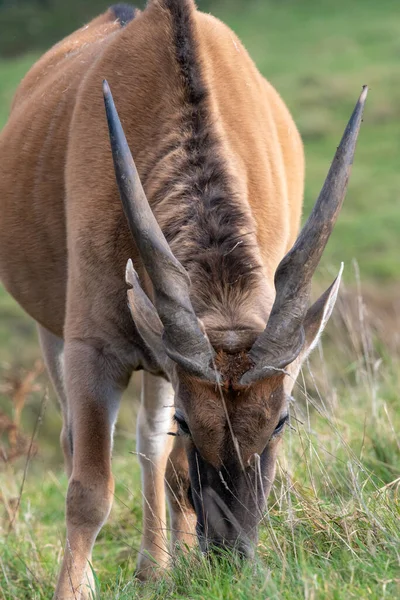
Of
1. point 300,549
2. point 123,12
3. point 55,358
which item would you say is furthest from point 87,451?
point 123,12

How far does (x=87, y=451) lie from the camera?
488cm

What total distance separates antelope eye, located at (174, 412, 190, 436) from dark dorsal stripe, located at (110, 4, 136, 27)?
105 inches

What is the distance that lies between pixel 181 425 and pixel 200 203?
3.06 feet

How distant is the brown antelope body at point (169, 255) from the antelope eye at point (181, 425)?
2 cm

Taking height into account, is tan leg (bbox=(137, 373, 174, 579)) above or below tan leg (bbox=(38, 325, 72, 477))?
below

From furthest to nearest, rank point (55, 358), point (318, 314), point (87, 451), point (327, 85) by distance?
point (327, 85) → point (55, 358) → point (87, 451) → point (318, 314)

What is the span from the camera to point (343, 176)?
4.17 m

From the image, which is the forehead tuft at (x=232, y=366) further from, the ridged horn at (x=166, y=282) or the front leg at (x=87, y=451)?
the front leg at (x=87, y=451)

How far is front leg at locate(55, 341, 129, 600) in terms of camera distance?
15.7 ft

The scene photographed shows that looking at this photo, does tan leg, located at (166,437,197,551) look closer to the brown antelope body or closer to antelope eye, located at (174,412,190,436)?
the brown antelope body

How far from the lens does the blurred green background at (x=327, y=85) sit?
16141 mm

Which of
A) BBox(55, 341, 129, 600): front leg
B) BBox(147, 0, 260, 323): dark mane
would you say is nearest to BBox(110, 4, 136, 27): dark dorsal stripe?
BBox(147, 0, 260, 323): dark mane

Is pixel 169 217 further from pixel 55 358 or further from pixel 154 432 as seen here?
pixel 55 358

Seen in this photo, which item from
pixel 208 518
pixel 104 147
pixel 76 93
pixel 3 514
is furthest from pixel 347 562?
pixel 3 514
